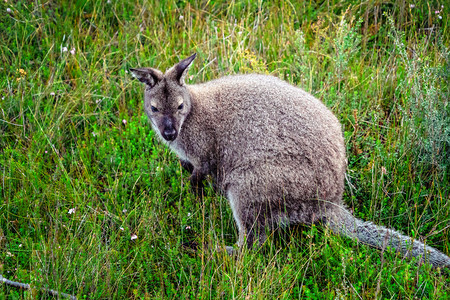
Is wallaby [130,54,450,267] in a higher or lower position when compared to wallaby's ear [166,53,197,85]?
lower

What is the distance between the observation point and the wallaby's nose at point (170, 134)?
4.48 meters

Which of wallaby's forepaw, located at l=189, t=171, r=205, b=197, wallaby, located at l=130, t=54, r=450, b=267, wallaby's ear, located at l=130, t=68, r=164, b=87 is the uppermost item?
wallaby's ear, located at l=130, t=68, r=164, b=87

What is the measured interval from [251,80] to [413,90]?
5.29 feet

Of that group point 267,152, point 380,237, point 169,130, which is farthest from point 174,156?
point 380,237

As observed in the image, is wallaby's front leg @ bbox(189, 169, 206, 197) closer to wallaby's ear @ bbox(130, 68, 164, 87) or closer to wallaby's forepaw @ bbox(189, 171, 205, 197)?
wallaby's forepaw @ bbox(189, 171, 205, 197)

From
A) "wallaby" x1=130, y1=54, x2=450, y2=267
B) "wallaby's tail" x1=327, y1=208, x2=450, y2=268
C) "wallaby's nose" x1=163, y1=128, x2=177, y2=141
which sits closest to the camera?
"wallaby's tail" x1=327, y1=208, x2=450, y2=268

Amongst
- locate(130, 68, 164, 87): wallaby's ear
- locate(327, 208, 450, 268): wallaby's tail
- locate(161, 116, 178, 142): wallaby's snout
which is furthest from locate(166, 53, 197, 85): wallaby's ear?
locate(327, 208, 450, 268): wallaby's tail

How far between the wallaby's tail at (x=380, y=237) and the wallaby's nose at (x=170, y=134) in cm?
155

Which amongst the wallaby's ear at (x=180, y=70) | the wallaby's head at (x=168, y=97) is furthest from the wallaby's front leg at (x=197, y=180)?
the wallaby's ear at (x=180, y=70)

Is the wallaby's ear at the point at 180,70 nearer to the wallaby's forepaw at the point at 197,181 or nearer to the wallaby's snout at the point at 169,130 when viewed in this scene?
the wallaby's snout at the point at 169,130

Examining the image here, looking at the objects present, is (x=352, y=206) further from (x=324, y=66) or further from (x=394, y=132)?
(x=324, y=66)

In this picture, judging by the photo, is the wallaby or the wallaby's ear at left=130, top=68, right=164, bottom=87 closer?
the wallaby

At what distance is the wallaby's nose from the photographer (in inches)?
177

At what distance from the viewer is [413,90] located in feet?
15.9
